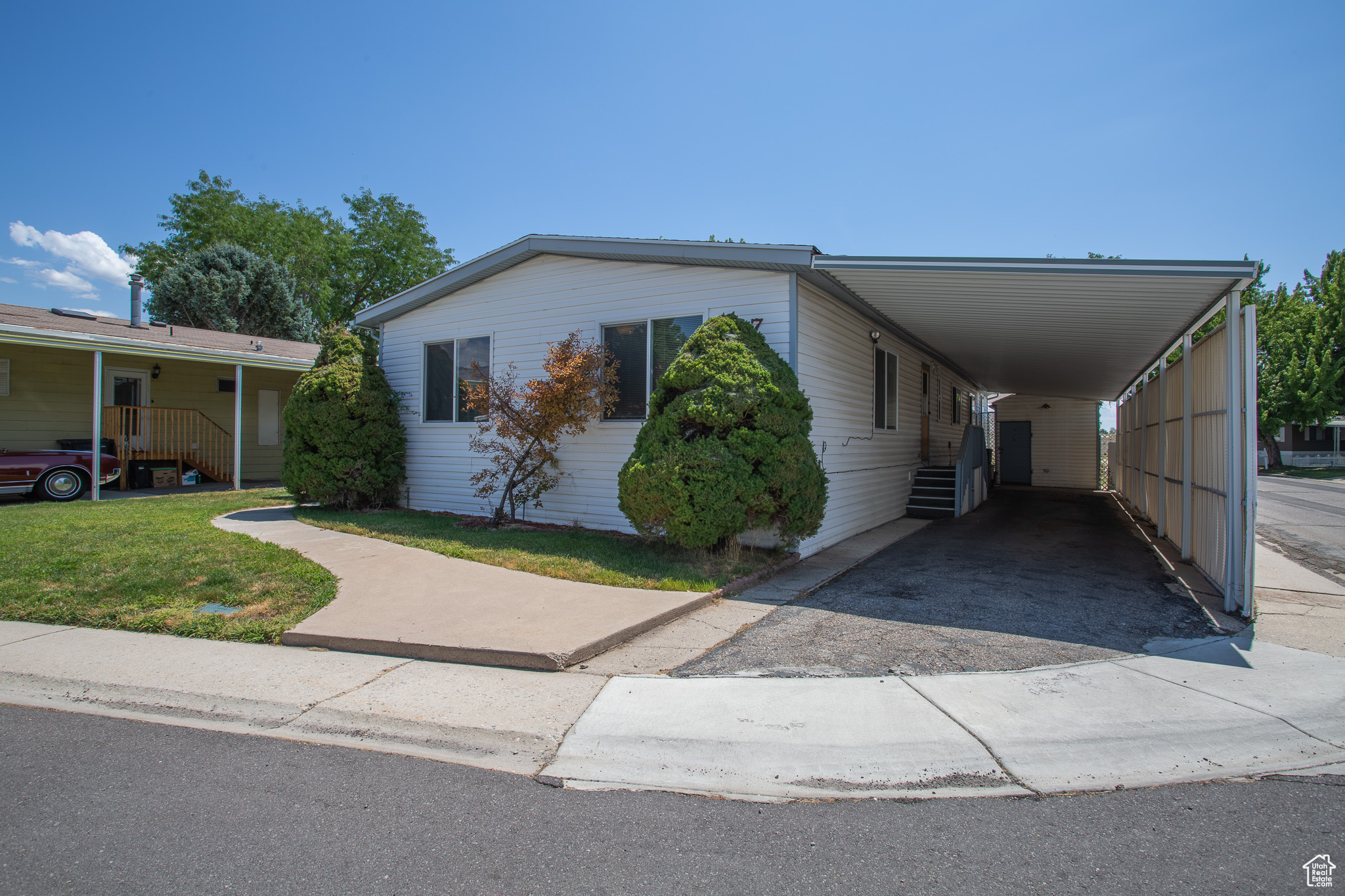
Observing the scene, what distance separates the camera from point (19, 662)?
4488mm

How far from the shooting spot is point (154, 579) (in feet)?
20.1

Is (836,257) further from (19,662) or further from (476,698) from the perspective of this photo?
(19,662)

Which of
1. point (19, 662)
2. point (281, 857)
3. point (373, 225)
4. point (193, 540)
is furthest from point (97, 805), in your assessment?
point (373, 225)

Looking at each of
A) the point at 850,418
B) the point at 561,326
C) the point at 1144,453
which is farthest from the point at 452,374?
the point at 1144,453

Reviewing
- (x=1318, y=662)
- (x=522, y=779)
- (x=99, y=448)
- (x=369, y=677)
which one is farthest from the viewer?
(x=99, y=448)

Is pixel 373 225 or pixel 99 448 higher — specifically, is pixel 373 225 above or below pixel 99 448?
above

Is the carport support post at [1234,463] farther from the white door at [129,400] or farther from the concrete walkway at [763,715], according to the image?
the white door at [129,400]

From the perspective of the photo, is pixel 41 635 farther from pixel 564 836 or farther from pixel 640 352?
pixel 640 352

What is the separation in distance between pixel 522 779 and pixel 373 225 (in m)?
40.3

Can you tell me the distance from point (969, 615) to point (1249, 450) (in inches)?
103

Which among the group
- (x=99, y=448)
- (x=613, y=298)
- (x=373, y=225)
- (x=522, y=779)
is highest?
(x=373, y=225)

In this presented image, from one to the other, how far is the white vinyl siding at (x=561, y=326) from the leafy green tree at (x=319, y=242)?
29.0 metres

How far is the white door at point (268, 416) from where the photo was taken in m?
17.0

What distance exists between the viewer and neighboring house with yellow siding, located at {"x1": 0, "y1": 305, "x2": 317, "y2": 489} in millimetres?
12766
